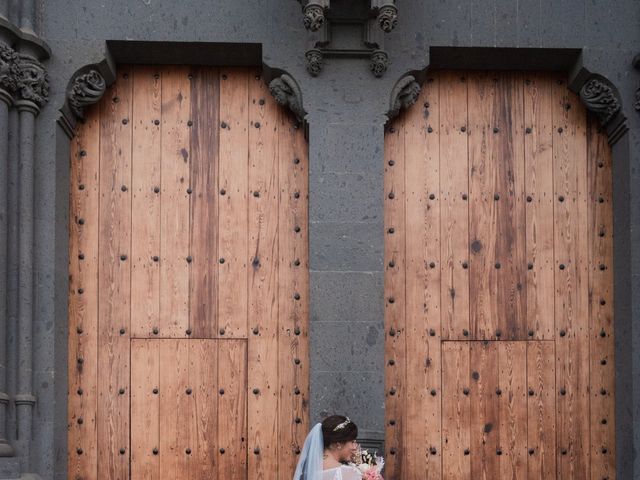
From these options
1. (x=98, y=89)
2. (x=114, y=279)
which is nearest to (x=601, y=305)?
(x=114, y=279)

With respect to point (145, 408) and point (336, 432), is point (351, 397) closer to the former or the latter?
point (336, 432)

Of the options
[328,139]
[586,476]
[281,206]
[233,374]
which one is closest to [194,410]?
[233,374]

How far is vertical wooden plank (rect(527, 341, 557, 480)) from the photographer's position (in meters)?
6.81

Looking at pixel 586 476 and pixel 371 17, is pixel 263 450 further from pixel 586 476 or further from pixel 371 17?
pixel 371 17

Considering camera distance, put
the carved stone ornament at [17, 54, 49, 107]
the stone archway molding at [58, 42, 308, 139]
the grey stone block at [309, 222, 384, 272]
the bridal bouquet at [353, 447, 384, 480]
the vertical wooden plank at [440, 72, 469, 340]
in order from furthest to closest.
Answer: the vertical wooden plank at [440, 72, 469, 340] → the stone archway molding at [58, 42, 308, 139] → the grey stone block at [309, 222, 384, 272] → the carved stone ornament at [17, 54, 49, 107] → the bridal bouquet at [353, 447, 384, 480]

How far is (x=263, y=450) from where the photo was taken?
6.77m

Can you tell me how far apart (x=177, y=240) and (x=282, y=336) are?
89 centimetres

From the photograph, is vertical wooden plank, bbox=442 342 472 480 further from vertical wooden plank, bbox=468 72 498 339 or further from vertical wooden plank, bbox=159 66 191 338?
vertical wooden plank, bbox=159 66 191 338

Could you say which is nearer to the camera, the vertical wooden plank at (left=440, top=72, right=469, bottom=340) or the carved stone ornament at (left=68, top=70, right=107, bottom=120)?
the carved stone ornament at (left=68, top=70, right=107, bottom=120)

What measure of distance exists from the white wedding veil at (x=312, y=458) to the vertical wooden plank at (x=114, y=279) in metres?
1.32

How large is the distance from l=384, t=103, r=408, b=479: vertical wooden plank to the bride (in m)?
0.91

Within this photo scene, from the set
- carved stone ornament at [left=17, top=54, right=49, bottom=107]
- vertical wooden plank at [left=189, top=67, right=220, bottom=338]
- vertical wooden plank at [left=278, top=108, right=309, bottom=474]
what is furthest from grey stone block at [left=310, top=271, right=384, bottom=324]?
carved stone ornament at [left=17, top=54, right=49, bottom=107]

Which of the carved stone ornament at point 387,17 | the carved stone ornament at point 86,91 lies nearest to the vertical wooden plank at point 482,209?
the carved stone ornament at point 387,17

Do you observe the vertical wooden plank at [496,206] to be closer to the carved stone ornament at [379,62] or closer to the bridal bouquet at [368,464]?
the carved stone ornament at [379,62]
